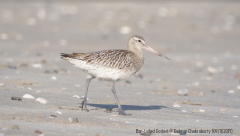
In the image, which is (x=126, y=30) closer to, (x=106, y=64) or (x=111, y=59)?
(x=111, y=59)

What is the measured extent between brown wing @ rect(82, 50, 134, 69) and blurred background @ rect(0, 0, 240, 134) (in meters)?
0.89

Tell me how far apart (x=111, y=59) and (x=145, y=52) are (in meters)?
9.06

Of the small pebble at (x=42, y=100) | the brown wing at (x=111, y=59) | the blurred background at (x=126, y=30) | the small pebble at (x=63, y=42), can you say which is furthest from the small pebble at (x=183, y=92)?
the small pebble at (x=63, y=42)

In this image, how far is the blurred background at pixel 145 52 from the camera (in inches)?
381

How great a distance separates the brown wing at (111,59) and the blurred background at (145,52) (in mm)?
889

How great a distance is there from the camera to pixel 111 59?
8.69 metres

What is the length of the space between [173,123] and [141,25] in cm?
1662

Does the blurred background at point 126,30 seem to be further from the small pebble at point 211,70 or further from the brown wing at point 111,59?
the brown wing at point 111,59

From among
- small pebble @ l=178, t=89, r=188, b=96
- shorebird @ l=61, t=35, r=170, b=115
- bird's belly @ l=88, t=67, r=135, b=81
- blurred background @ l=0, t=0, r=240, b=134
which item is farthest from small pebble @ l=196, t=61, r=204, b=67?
bird's belly @ l=88, t=67, r=135, b=81

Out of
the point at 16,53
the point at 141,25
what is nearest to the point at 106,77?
the point at 16,53

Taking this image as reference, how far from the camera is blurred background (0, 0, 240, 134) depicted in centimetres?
968

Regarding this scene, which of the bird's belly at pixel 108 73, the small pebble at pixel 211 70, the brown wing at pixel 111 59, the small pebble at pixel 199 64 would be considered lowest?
the bird's belly at pixel 108 73

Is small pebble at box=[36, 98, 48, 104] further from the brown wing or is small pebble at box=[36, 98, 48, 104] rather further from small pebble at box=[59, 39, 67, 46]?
small pebble at box=[59, 39, 67, 46]

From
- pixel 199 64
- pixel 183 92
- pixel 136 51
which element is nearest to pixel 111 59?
pixel 136 51
